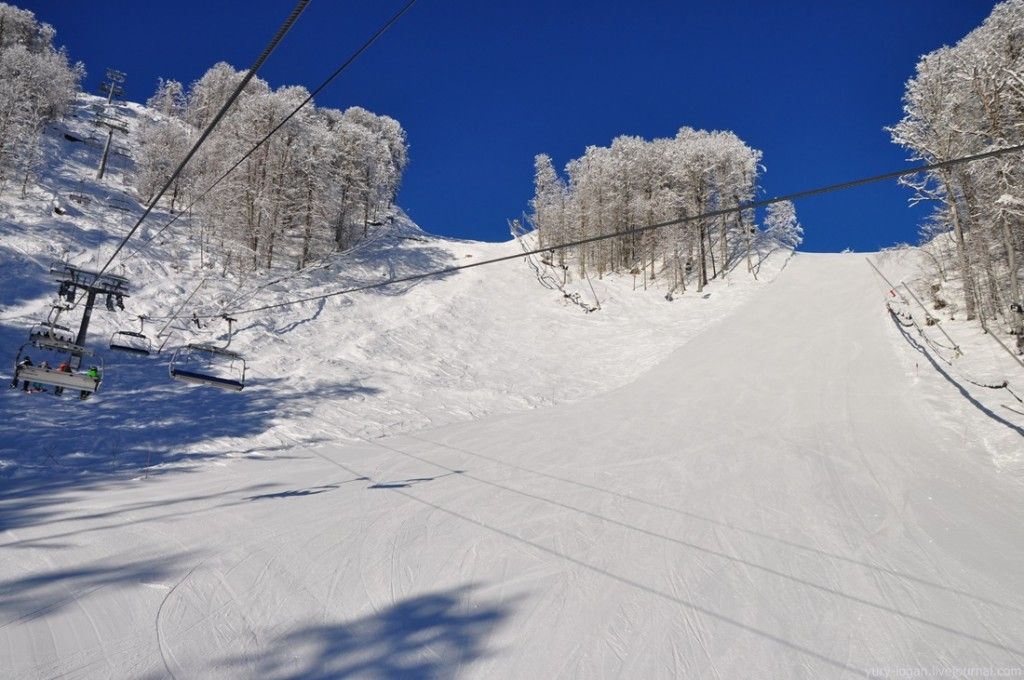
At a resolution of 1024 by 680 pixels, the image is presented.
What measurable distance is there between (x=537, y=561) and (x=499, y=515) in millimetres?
1620

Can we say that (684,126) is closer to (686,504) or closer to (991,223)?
(991,223)

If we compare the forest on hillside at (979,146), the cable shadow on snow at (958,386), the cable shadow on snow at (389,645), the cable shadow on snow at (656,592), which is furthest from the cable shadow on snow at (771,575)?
the forest on hillside at (979,146)

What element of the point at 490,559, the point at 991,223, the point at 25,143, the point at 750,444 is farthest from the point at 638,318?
the point at 25,143

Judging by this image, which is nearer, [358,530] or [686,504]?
[358,530]

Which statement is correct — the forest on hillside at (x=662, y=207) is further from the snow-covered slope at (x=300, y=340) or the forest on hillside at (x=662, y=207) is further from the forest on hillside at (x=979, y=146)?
the forest on hillside at (x=979, y=146)

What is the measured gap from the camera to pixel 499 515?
812 cm

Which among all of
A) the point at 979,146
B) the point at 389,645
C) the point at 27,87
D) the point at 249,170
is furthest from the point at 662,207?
the point at 27,87

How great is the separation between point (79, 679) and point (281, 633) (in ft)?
5.06

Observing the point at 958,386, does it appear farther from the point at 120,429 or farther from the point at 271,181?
the point at 271,181

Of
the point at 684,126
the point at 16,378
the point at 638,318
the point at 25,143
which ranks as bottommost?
the point at 16,378

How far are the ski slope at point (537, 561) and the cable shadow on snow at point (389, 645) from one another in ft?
0.08

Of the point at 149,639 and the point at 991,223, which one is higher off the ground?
the point at 991,223

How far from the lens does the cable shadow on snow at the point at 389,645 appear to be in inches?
172

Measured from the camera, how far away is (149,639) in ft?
14.8
